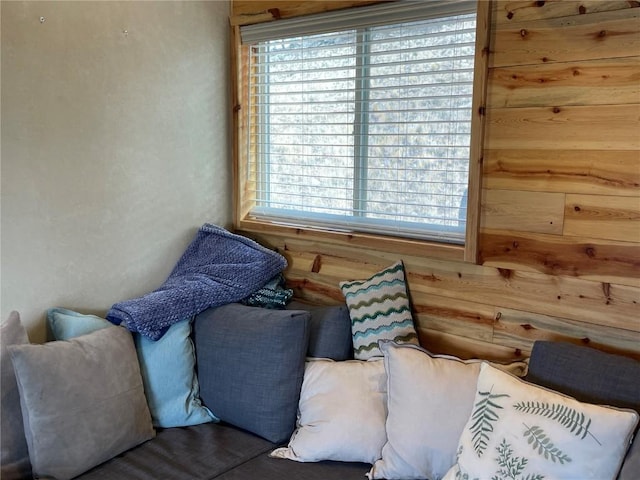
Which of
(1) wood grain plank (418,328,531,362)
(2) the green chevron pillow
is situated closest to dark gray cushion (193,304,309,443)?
(2) the green chevron pillow

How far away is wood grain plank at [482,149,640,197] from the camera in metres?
1.82

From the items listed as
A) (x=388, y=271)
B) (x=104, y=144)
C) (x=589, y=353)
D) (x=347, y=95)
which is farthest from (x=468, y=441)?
(x=104, y=144)

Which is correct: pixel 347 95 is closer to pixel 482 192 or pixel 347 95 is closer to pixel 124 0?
pixel 482 192

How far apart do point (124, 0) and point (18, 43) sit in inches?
18.6

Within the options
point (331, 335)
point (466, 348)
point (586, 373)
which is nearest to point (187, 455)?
point (331, 335)

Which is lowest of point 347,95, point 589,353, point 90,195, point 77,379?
point 77,379

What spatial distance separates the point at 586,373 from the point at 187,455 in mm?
1267

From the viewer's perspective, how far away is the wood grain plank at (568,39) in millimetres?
1779

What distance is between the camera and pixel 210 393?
2244mm

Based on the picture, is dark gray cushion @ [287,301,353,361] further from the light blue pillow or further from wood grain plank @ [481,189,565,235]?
wood grain plank @ [481,189,565,235]

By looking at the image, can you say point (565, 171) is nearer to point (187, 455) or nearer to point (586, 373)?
point (586, 373)

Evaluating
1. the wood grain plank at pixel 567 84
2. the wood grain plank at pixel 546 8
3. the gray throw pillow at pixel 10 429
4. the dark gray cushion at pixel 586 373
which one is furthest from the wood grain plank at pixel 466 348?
the gray throw pillow at pixel 10 429

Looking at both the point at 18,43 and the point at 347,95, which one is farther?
the point at 347,95

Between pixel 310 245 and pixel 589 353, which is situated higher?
pixel 310 245
